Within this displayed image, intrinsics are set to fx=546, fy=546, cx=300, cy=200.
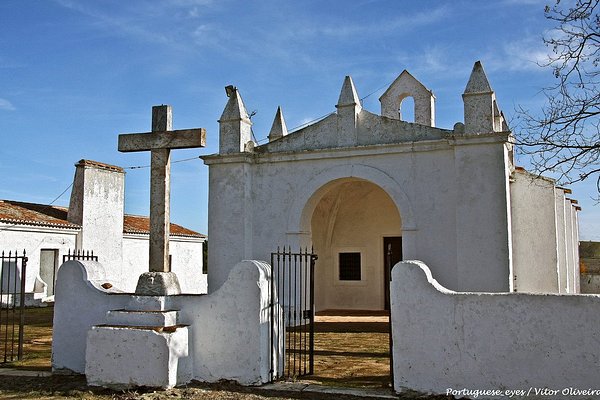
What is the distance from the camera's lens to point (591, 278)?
1108 inches

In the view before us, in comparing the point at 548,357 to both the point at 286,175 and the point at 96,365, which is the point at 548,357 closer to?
the point at 96,365

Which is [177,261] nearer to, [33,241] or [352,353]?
[33,241]

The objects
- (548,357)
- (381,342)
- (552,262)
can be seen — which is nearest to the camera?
(548,357)

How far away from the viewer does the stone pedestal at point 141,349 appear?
7152mm

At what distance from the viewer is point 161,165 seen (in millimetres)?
8273

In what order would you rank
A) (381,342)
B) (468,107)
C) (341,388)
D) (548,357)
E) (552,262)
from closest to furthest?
(548,357) < (341,388) < (381,342) < (468,107) < (552,262)

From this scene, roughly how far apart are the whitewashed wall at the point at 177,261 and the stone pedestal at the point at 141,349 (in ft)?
55.1

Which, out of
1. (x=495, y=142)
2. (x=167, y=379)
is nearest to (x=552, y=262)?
(x=495, y=142)

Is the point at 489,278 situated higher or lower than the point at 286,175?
lower

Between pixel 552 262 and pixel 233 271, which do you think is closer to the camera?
pixel 233 271

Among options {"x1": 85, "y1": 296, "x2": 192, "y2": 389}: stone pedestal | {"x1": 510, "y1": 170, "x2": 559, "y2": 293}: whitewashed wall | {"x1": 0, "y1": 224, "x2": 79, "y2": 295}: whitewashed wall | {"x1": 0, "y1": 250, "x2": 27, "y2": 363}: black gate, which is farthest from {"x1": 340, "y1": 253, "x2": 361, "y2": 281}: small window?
{"x1": 85, "y1": 296, "x2": 192, "y2": 389}: stone pedestal

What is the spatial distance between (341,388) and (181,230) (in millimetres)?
23499

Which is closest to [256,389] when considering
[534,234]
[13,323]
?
[13,323]

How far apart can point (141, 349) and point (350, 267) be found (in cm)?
1195
